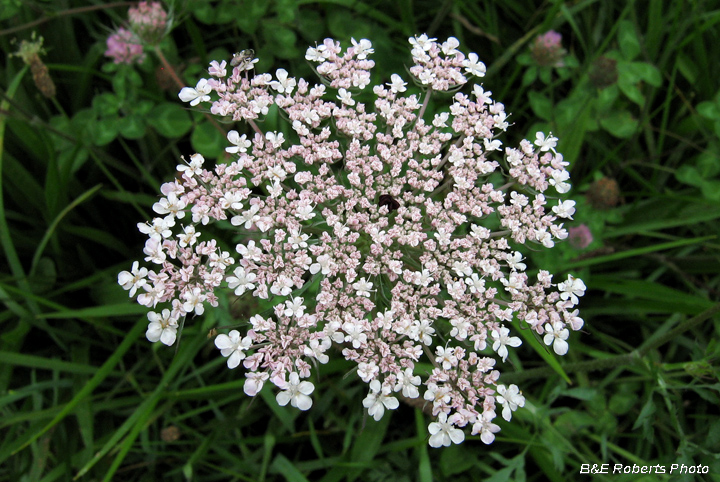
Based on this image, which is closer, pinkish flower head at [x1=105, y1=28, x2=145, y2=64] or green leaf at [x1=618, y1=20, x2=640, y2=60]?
pinkish flower head at [x1=105, y1=28, x2=145, y2=64]

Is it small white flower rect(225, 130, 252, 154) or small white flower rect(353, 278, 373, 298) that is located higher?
small white flower rect(225, 130, 252, 154)

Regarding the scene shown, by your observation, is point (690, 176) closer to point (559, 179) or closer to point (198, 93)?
point (559, 179)

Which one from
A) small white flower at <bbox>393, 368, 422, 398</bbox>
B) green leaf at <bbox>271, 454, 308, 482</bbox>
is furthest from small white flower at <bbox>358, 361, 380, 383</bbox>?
green leaf at <bbox>271, 454, 308, 482</bbox>

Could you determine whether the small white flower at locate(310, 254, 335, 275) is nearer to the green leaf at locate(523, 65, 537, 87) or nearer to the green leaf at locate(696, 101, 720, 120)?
the green leaf at locate(523, 65, 537, 87)

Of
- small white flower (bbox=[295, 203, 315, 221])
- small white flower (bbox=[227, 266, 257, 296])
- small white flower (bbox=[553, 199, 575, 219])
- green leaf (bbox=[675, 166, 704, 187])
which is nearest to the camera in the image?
small white flower (bbox=[227, 266, 257, 296])

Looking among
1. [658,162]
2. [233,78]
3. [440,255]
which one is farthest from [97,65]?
[658,162]

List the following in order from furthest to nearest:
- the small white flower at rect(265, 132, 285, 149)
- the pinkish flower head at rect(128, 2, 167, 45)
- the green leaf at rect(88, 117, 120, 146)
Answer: the green leaf at rect(88, 117, 120, 146) < the pinkish flower head at rect(128, 2, 167, 45) < the small white flower at rect(265, 132, 285, 149)

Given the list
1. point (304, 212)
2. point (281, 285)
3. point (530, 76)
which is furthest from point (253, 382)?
point (530, 76)

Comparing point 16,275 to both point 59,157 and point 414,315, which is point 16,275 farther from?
point 414,315
